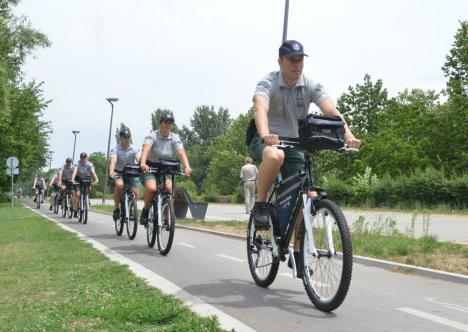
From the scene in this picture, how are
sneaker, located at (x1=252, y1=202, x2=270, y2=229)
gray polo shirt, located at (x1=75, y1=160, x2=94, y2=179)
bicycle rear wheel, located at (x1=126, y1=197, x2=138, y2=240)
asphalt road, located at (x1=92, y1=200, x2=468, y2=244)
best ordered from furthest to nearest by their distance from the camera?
gray polo shirt, located at (x1=75, y1=160, x2=94, y2=179)
bicycle rear wheel, located at (x1=126, y1=197, x2=138, y2=240)
asphalt road, located at (x1=92, y1=200, x2=468, y2=244)
sneaker, located at (x1=252, y1=202, x2=270, y2=229)

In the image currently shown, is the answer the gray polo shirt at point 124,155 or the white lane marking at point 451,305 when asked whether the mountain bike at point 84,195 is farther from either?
the white lane marking at point 451,305

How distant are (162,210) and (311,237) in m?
4.20

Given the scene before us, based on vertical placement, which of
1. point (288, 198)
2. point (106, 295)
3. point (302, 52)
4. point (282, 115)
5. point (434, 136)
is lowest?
point (106, 295)

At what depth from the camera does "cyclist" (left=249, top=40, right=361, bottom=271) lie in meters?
4.77

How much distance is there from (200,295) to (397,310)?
168cm

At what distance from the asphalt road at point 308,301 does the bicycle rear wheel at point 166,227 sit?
0.72ft

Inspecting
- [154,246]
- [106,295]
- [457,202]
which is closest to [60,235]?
[154,246]

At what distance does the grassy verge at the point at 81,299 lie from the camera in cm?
394

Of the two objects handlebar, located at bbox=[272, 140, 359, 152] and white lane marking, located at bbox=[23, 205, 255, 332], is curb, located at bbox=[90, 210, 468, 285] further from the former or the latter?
white lane marking, located at bbox=[23, 205, 255, 332]

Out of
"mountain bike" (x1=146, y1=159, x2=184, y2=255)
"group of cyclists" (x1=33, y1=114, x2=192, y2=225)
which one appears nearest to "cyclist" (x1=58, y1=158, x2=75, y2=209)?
"group of cyclists" (x1=33, y1=114, x2=192, y2=225)

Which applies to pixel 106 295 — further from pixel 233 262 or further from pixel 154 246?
pixel 154 246

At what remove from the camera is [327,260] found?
432 centimetres

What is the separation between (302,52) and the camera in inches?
188

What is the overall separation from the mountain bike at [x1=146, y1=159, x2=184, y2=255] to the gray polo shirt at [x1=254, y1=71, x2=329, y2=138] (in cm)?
320
